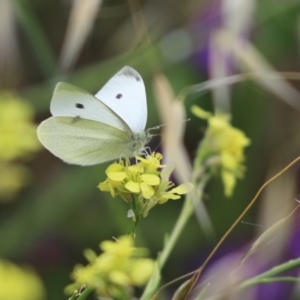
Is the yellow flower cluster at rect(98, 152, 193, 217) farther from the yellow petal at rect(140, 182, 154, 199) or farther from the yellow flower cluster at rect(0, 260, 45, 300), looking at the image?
the yellow flower cluster at rect(0, 260, 45, 300)

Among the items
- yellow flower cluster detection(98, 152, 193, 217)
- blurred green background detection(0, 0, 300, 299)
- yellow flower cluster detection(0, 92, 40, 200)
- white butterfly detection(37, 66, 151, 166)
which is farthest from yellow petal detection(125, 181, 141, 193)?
blurred green background detection(0, 0, 300, 299)

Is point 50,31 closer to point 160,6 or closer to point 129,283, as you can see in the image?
point 160,6

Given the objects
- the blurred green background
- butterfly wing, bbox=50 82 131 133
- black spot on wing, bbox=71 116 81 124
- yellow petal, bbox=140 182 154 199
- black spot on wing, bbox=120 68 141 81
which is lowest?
the blurred green background

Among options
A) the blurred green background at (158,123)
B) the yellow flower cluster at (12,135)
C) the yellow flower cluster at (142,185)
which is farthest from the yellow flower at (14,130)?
the yellow flower cluster at (142,185)

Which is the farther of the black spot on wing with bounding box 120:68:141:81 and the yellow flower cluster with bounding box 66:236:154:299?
the black spot on wing with bounding box 120:68:141:81

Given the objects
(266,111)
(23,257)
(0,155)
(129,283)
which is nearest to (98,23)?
(266,111)

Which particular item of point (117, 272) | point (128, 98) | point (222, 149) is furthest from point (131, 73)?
point (117, 272)

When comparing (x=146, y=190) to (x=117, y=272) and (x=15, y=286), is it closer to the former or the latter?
(x=117, y=272)
